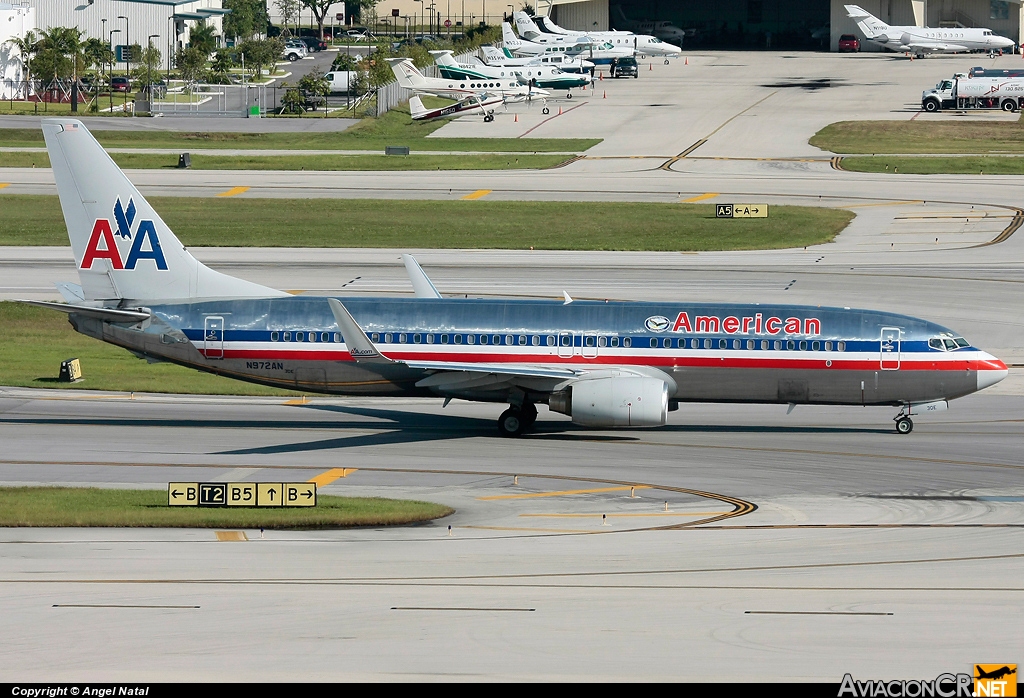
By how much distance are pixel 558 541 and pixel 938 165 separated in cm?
7851

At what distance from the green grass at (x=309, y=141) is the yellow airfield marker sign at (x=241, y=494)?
262ft

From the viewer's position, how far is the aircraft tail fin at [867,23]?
171m

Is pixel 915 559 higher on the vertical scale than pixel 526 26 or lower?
lower

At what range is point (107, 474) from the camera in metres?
36.0

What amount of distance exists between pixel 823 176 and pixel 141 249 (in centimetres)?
6579

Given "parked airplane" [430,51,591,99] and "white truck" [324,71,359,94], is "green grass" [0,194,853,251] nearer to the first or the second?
"parked airplane" [430,51,591,99]

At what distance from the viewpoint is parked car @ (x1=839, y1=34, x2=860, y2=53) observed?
180m

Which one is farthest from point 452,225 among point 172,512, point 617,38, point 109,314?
point 617,38

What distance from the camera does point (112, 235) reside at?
41.7 meters

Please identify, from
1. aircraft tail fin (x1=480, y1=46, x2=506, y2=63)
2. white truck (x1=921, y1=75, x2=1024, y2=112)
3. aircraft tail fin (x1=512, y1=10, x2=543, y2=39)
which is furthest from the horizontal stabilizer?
aircraft tail fin (x1=512, y1=10, x2=543, y2=39)

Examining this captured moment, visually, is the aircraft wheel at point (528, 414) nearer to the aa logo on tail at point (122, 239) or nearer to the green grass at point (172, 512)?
the green grass at point (172, 512)

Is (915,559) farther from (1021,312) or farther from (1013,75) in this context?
(1013,75)

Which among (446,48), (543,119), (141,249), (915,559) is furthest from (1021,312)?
(446,48)

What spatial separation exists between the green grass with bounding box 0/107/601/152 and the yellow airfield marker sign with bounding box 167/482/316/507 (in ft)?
262
